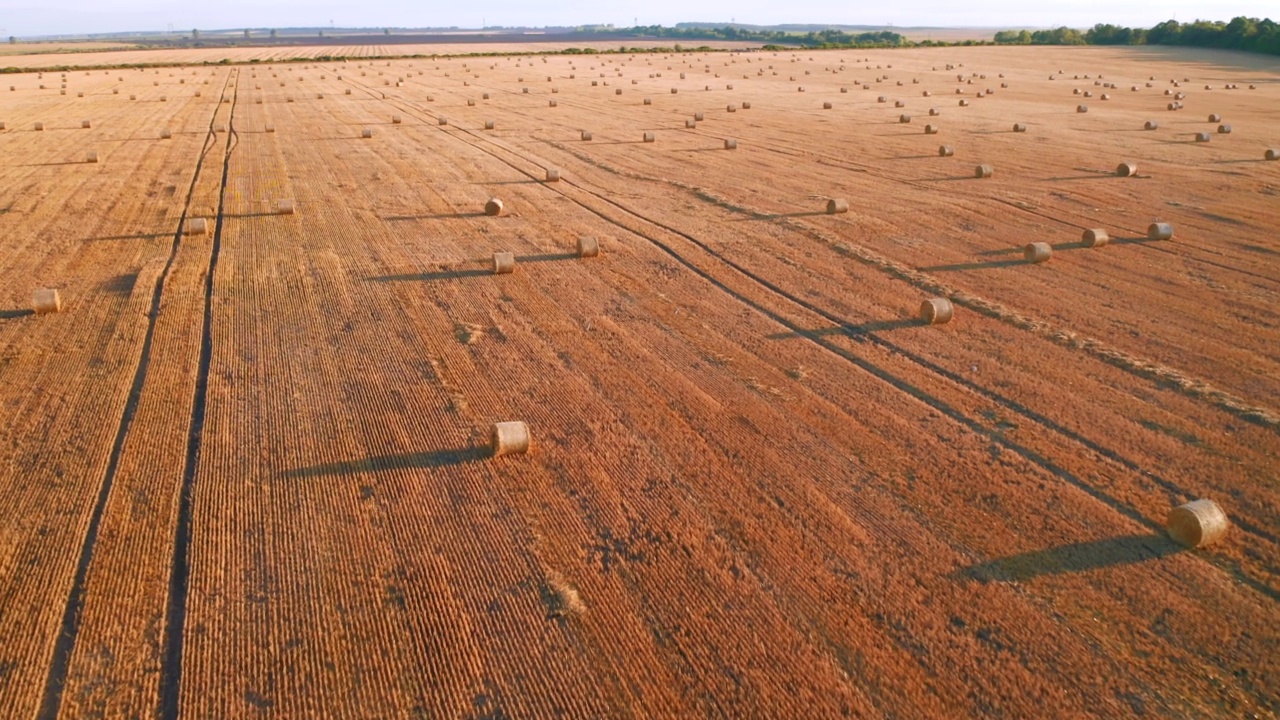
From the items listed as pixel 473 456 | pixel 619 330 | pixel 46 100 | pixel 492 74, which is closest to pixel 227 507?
pixel 473 456

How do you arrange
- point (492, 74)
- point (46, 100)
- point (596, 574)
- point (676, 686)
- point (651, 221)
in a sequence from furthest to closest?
point (492, 74)
point (46, 100)
point (651, 221)
point (596, 574)
point (676, 686)

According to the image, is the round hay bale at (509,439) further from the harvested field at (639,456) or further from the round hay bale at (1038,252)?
the round hay bale at (1038,252)

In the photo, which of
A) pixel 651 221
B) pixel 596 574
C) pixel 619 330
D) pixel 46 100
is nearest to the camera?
pixel 596 574

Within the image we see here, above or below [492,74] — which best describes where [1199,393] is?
below

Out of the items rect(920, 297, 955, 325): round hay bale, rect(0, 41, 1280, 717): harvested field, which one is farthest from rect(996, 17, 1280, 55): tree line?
rect(920, 297, 955, 325): round hay bale

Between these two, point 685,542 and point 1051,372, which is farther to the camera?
point 1051,372

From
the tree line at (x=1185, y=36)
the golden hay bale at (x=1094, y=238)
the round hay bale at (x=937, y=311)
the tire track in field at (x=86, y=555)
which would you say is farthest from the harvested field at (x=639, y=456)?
the tree line at (x=1185, y=36)

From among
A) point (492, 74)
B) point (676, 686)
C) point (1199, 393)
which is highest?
point (492, 74)

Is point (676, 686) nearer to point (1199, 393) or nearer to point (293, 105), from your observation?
point (1199, 393)
